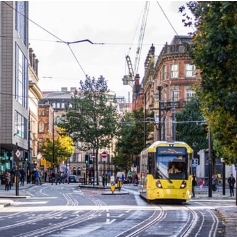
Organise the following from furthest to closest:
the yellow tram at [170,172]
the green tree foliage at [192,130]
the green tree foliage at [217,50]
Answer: the green tree foliage at [192,130] < the yellow tram at [170,172] < the green tree foliage at [217,50]

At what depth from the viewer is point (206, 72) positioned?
62.8 ft

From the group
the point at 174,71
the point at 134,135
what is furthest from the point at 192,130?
the point at 134,135

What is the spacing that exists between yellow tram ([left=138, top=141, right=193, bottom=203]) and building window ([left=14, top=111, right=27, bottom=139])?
3745 cm

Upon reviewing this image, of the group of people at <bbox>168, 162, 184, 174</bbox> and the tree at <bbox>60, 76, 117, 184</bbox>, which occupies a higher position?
the tree at <bbox>60, 76, 117, 184</bbox>

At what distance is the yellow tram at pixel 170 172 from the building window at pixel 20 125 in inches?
1474

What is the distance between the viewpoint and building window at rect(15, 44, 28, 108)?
7819 cm

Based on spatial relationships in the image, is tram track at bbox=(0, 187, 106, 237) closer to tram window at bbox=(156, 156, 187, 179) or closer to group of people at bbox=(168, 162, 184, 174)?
tram window at bbox=(156, 156, 187, 179)

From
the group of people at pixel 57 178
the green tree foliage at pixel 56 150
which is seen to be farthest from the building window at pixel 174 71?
the green tree foliage at pixel 56 150

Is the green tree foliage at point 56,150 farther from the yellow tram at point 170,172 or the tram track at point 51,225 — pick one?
the tram track at point 51,225

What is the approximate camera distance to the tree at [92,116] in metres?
73.4

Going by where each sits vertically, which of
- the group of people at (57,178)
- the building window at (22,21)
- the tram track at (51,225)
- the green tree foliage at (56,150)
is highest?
the building window at (22,21)

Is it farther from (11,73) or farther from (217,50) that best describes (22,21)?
(217,50)

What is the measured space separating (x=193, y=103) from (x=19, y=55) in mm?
18454

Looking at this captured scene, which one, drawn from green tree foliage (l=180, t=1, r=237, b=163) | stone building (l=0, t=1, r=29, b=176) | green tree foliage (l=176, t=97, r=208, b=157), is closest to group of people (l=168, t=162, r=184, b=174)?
green tree foliage (l=180, t=1, r=237, b=163)
